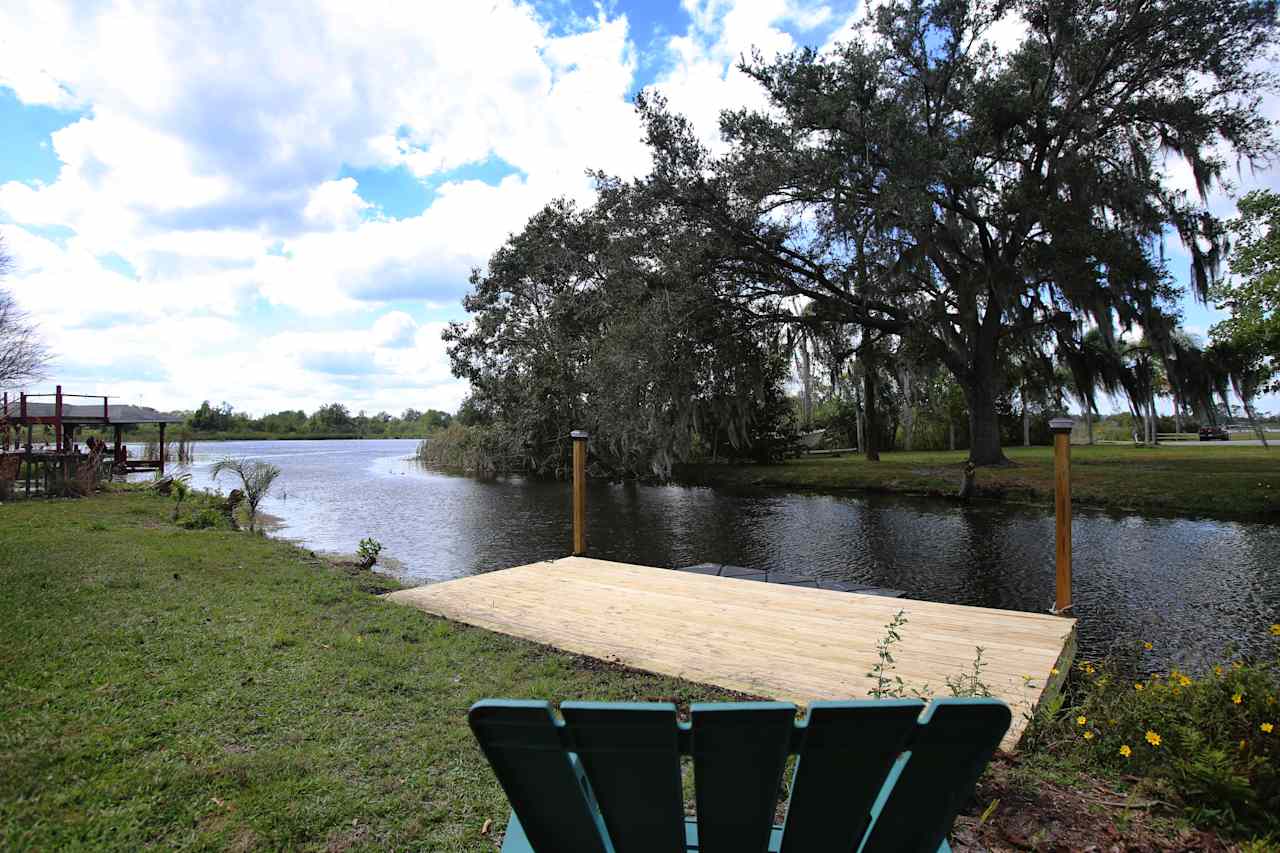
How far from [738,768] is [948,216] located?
45.9 feet

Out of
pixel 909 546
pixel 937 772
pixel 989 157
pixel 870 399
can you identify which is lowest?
pixel 909 546

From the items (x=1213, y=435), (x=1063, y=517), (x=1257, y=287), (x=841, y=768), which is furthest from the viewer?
(x=1213, y=435)

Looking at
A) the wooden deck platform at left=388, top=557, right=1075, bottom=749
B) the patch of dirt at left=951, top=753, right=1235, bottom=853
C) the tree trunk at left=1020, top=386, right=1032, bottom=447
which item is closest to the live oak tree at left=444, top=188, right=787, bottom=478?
the wooden deck platform at left=388, top=557, right=1075, bottom=749

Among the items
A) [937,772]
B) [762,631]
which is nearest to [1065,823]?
[937,772]

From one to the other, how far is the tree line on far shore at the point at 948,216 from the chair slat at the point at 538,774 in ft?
39.5

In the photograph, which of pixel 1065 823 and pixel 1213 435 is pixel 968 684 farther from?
pixel 1213 435

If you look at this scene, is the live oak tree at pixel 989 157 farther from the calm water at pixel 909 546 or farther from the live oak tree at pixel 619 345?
the calm water at pixel 909 546

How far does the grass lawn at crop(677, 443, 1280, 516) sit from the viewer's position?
11.5 meters

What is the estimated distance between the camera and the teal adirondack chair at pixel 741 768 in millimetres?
1034

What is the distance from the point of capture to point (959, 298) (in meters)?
13.8

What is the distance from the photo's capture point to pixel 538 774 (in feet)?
3.72

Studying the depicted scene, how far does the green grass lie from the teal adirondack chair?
1.21 meters

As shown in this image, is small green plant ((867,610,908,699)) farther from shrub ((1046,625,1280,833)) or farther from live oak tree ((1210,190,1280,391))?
live oak tree ((1210,190,1280,391))

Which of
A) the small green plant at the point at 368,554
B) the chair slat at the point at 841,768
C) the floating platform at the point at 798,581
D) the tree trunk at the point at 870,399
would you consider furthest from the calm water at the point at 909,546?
the chair slat at the point at 841,768
